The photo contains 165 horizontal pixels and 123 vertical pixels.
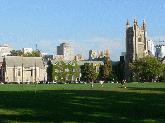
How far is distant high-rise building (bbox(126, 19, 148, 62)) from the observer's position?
170 metres

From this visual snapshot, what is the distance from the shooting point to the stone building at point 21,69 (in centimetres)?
15525

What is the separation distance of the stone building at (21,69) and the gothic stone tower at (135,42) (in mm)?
31838

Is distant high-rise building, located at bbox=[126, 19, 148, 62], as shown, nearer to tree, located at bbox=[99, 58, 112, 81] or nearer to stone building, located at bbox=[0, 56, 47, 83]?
tree, located at bbox=[99, 58, 112, 81]

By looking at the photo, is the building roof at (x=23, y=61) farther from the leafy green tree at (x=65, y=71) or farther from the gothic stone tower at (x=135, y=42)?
the gothic stone tower at (x=135, y=42)

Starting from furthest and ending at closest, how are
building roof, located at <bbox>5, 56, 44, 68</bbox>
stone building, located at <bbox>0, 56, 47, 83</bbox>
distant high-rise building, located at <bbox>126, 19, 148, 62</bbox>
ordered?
distant high-rise building, located at <bbox>126, 19, 148, 62</bbox> < building roof, located at <bbox>5, 56, 44, 68</bbox> < stone building, located at <bbox>0, 56, 47, 83</bbox>

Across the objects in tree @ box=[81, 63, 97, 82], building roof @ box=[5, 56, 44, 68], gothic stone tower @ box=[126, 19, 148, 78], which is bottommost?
tree @ box=[81, 63, 97, 82]

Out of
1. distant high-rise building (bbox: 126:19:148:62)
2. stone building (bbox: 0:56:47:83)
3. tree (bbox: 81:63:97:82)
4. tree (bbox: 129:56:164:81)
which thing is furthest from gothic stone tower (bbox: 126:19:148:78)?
stone building (bbox: 0:56:47:83)

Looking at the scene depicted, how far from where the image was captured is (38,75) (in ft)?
514

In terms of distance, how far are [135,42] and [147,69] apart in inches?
1251

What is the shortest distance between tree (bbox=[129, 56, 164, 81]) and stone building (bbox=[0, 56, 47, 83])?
3134cm

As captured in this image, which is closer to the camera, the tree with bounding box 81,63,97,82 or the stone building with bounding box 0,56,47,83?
the tree with bounding box 81,63,97,82

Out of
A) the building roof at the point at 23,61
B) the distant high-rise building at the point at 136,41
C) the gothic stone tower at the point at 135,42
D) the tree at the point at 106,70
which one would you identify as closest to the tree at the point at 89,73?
the tree at the point at 106,70

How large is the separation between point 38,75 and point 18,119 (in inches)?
5307

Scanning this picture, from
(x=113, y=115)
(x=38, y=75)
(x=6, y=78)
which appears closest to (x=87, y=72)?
(x=38, y=75)
